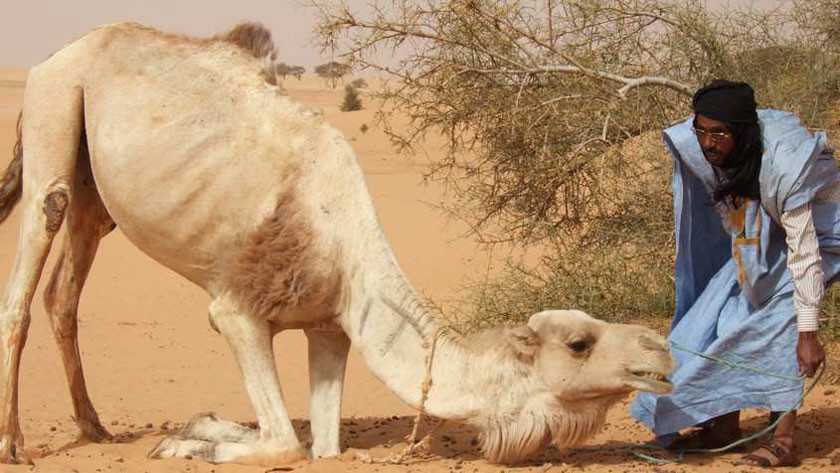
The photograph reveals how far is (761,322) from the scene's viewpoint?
537 cm

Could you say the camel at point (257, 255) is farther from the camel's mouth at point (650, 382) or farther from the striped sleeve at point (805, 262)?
the striped sleeve at point (805, 262)

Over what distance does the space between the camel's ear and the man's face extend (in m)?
1.16

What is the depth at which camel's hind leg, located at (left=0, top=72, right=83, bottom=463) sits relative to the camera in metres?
6.18

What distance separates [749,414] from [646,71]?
2.80 meters

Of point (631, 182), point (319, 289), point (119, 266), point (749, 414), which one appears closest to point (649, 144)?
point (631, 182)

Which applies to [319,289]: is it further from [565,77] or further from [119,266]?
[119,266]

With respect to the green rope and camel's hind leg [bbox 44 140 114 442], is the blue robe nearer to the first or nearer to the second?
the green rope

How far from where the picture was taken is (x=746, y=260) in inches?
211

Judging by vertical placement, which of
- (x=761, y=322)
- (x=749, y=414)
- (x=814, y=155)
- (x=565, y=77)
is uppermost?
(x=565, y=77)

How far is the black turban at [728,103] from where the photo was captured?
516cm

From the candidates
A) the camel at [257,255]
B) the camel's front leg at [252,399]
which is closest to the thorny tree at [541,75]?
the camel at [257,255]

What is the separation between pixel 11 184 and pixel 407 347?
9.69 ft

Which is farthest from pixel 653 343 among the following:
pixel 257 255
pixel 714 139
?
pixel 257 255

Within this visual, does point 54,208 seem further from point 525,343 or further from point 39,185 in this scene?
point 525,343
